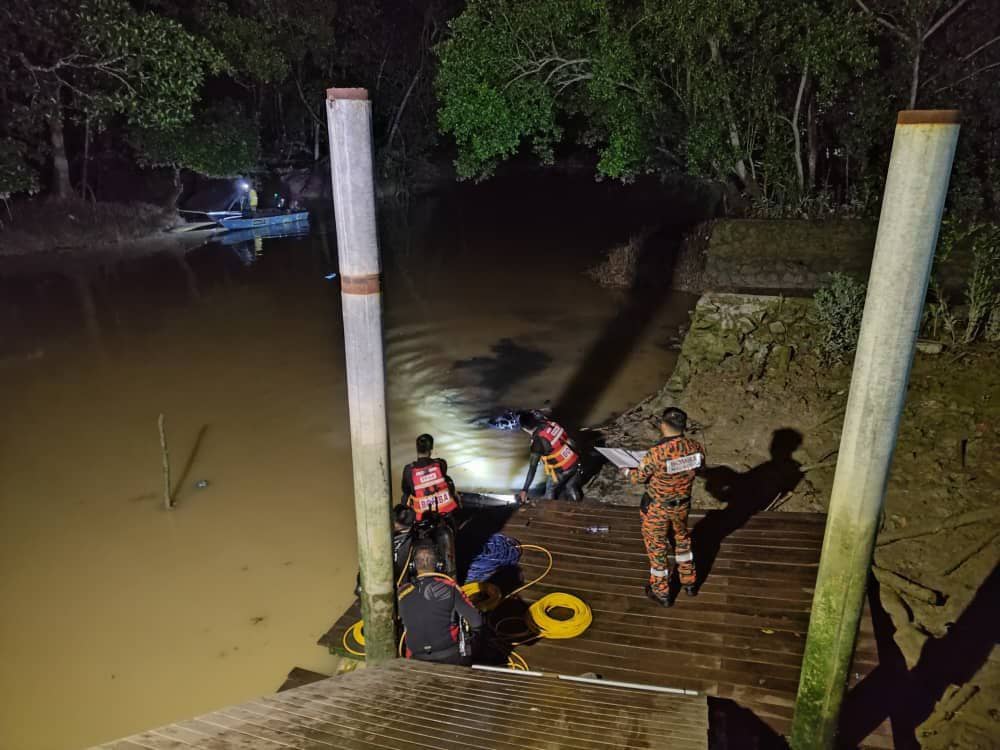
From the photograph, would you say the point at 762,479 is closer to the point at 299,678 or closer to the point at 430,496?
the point at 430,496

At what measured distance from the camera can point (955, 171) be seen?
15.2 m

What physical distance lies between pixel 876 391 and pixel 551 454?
15.1 ft

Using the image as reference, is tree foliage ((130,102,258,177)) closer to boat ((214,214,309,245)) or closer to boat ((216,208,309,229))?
boat ((216,208,309,229))

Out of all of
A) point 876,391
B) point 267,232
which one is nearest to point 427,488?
point 876,391

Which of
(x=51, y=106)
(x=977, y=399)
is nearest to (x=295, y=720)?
(x=977, y=399)

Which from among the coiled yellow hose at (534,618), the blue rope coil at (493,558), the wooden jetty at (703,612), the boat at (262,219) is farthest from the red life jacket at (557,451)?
the boat at (262,219)

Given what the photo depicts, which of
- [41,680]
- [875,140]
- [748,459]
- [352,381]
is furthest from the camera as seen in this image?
[875,140]

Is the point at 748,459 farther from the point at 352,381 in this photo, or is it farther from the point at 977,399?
the point at 352,381

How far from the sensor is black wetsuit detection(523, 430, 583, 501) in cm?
771

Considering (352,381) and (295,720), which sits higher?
(352,381)

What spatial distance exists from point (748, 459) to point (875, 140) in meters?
9.96

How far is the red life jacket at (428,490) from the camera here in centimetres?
622

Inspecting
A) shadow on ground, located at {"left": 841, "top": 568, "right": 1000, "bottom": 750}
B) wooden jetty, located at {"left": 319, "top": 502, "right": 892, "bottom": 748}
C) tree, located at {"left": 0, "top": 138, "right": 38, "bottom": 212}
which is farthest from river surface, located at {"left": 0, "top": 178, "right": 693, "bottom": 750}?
shadow on ground, located at {"left": 841, "top": 568, "right": 1000, "bottom": 750}

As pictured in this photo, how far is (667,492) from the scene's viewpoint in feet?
17.8
